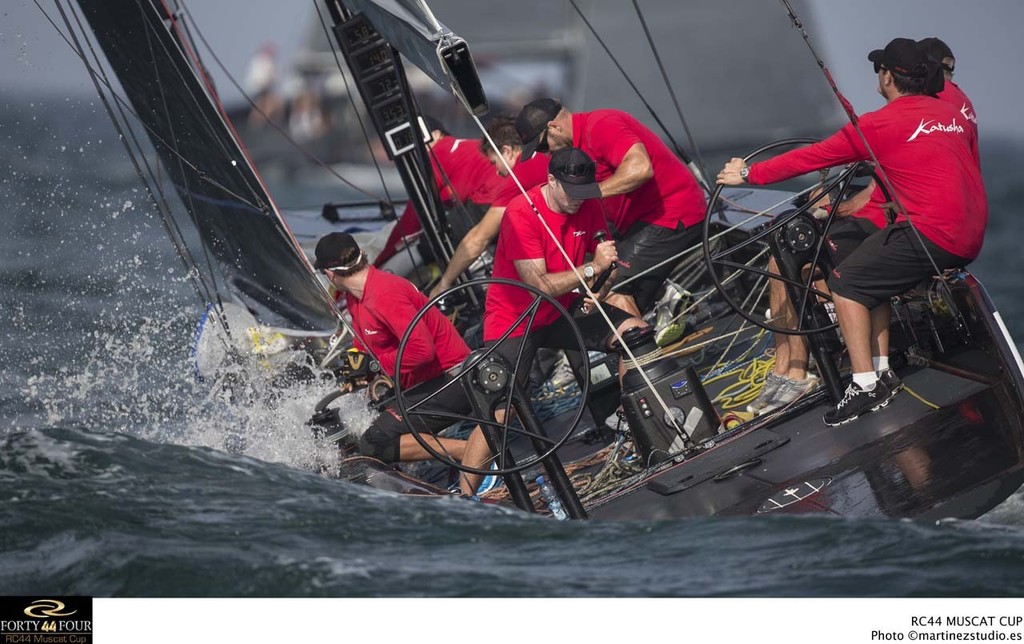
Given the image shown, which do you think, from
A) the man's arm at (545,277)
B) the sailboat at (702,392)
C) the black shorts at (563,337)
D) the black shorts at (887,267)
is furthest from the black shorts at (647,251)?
the black shorts at (887,267)

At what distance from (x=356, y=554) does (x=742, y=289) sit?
7.71 feet

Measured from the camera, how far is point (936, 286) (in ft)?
14.3

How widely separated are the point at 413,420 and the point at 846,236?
1.52 metres

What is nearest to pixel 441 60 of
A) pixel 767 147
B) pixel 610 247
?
pixel 610 247

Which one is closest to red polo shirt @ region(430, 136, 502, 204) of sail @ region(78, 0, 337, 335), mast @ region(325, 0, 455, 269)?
mast @ region(325, 0, 455, 269)

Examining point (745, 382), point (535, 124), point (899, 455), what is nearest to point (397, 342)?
point (535, 124)

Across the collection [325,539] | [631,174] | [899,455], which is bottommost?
[899,455]

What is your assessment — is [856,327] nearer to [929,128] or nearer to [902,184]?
[902,184]

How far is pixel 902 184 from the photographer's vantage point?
420 centimetres

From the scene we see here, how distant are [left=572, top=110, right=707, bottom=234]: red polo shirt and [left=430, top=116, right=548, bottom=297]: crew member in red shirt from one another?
0.29m

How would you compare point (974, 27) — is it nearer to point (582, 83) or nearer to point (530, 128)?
point (582, 83)

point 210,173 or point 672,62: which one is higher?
point 672,62

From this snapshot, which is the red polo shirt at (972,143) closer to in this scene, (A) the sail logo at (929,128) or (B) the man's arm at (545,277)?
(A) the sail logo at (929,128)
